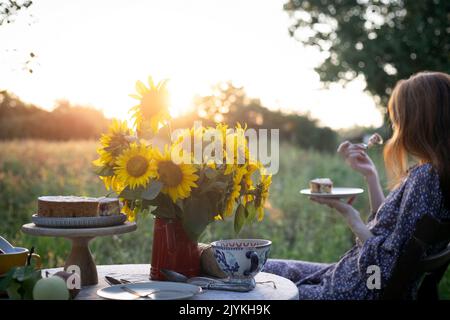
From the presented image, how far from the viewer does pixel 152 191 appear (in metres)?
1.75

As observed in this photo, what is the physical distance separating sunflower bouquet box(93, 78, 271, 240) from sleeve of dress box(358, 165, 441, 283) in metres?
0.60

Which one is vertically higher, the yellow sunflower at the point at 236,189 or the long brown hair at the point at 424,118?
the long brown hair at the point at 424,118

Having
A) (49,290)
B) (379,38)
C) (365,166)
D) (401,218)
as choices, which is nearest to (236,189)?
(49,290)

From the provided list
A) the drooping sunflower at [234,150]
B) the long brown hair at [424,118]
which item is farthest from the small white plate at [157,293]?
the long brown hair at [424,118]

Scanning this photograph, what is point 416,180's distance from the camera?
2.21m

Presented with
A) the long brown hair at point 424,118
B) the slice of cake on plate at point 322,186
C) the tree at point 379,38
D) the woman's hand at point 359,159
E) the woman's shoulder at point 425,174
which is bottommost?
the slice of cake on plate at point 322,186

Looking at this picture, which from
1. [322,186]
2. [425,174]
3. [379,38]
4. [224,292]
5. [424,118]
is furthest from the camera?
[379,38]

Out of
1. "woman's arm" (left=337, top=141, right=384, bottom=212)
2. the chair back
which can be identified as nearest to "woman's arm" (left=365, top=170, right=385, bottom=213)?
"woman's arm" (left=337, top=141, right=384, bottom=212)

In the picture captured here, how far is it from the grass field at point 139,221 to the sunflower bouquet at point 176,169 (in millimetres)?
2624

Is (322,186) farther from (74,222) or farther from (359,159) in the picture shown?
(74,222)

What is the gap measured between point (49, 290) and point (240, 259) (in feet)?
1.91

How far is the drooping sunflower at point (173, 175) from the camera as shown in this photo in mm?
1763

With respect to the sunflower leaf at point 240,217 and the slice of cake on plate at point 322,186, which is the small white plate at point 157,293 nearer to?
the sunflower leaf at point 240,217
